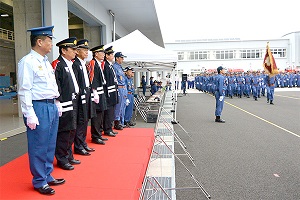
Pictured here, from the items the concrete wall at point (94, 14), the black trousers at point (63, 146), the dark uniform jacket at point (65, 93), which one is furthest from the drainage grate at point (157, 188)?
the concrete wall at point (94, 14)

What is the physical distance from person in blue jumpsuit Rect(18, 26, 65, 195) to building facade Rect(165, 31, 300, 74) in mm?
55645

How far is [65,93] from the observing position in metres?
3.68

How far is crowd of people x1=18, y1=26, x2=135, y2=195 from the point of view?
3041mm

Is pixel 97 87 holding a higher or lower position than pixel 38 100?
higher

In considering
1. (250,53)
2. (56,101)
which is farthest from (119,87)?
(250,53)

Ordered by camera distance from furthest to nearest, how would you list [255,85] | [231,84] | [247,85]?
[231,84], [247,85], [255,85]

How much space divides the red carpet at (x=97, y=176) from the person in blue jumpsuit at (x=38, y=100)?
0.22m

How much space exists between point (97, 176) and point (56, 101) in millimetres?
1036

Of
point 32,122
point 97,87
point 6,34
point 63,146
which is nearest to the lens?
point 32,122

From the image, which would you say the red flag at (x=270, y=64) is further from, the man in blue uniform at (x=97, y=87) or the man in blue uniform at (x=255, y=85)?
the man in blue uniform at (x=97, y=87)

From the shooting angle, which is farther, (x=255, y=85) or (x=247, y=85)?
(x=247, y=85)

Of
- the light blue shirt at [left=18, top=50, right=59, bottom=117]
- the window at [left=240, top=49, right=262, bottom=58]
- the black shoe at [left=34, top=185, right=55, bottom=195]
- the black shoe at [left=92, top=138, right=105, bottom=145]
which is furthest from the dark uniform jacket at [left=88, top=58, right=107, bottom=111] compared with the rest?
the window at [left=240, top=49, right=262, bottom=58]

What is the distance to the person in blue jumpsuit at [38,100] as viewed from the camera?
2.96 meters

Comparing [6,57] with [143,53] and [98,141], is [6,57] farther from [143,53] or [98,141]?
[98,141]
